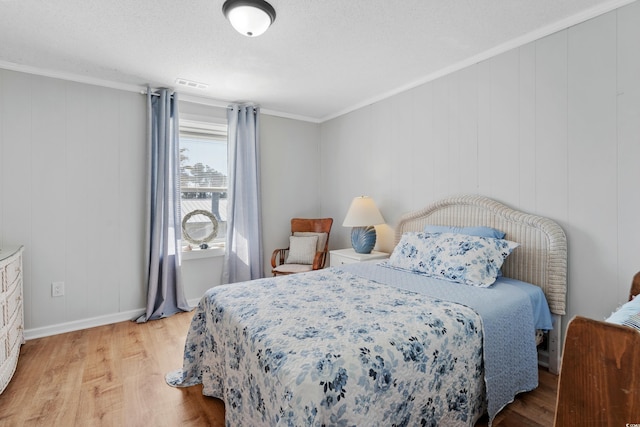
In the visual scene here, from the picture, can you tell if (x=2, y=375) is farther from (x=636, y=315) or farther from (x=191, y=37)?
(x=636, y=315)

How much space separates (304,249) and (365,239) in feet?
2.70

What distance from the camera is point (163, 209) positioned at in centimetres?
342

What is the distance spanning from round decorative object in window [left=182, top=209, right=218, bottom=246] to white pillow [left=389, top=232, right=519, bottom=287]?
2.41m

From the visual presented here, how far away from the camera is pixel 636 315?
1133 millimetres

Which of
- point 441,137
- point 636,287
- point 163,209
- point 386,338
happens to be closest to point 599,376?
point 386,338

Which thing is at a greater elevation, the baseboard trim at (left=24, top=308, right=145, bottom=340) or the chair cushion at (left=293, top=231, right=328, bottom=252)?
the chair cushion at (left=293, top=231, right=328, bottom=252)

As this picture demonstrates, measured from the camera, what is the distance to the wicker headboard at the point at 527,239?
218 centimetres

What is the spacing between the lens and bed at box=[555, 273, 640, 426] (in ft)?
2.51

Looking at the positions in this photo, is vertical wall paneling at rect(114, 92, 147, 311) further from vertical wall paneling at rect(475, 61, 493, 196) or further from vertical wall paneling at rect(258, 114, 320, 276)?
vertical wall paneling at rect(475, 61, 493, 196)

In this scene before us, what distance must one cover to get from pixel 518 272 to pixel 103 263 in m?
3.84

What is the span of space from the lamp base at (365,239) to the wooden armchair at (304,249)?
0.44 m

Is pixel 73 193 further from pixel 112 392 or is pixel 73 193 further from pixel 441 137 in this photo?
pixel 441 137

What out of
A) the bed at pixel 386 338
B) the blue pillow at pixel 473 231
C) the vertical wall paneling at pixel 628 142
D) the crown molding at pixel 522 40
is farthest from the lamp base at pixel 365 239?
the vertical wall paneling at pixel 628 142

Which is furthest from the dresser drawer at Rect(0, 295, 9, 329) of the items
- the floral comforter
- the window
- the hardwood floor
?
the window
